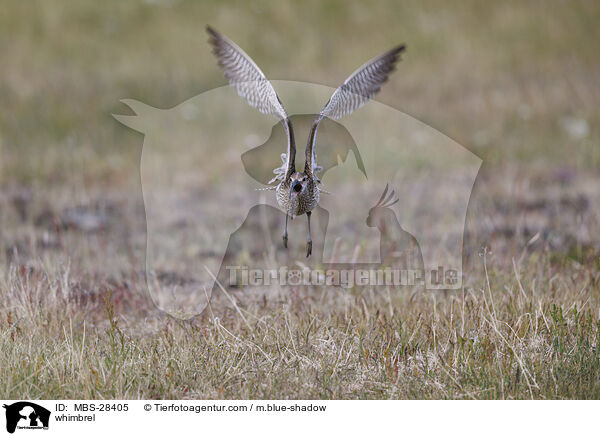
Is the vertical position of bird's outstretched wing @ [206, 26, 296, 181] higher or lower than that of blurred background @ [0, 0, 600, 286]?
lower

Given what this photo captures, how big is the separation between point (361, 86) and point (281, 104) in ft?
0.99

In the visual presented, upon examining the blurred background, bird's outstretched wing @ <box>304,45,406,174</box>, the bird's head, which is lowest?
the bird's head

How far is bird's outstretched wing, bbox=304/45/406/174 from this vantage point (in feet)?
7.33

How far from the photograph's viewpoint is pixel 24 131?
20.7 ft

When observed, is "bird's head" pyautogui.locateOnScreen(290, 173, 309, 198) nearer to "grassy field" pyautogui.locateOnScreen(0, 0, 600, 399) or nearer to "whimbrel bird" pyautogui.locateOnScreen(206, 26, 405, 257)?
"whimbrel bird" pyautogui.locateOnScreen(206, 26, 405, 257)

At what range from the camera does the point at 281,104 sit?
2221 millimetres

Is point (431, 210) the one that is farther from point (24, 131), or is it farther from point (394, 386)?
point (24, 131)

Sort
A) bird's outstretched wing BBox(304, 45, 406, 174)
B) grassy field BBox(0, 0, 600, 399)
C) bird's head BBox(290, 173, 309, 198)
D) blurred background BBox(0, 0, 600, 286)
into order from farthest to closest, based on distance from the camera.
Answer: blurred background BBox(0, 0, 600, 286), grassy field BBox(0, 0, 600, 399), bird's outstretched wing BBox(304, 45, 406, 174), bird's head BBox(290, 173, 309, 198)

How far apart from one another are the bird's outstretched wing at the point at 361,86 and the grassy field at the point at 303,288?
1.02 metres

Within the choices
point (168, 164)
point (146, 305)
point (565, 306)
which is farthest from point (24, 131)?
point (565, 306)

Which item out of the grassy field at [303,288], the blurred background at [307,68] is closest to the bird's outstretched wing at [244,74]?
the grassy field at [303,288]

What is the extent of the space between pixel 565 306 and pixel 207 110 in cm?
420

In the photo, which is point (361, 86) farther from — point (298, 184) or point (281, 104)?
point (298, 184)

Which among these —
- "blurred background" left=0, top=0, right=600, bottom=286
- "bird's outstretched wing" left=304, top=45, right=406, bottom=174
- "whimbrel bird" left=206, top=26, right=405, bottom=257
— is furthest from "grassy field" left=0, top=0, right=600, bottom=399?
"bird's outstretched wing" left=304, top=45, right=406, bottom=174
